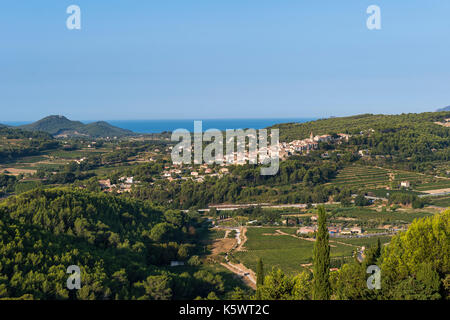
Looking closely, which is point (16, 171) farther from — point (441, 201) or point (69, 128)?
point (69, 128)

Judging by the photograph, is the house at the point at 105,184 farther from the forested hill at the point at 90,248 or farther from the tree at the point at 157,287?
the tree at the point at 157,287

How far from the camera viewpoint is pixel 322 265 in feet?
34.9

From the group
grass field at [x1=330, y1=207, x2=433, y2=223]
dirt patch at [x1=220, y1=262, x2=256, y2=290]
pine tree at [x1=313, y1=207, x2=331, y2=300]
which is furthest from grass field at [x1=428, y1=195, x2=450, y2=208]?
pine tree at [x1=313, y1=207, x2=331, y2=300]

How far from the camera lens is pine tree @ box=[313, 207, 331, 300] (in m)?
10.6

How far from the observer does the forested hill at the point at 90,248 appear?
13.2 metres

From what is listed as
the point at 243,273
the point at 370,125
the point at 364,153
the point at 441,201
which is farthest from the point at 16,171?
the point at 370,125

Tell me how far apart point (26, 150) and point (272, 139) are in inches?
1475

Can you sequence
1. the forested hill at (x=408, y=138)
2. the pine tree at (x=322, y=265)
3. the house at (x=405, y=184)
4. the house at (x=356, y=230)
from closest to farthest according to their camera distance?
the pine tree at (x=322, y=265) < the house at (x=356, y=230) < the house at (x=405, y=184) < the forested hill at (x=408, y=138)

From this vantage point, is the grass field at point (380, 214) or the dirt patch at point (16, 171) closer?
the grass field at point (380, 214)

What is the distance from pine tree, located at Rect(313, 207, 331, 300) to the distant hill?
12321 cm

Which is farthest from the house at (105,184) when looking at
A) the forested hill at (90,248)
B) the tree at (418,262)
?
the tree at (418,262)

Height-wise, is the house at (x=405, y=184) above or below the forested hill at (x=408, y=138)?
below

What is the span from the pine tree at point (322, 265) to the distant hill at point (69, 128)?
404 ft
